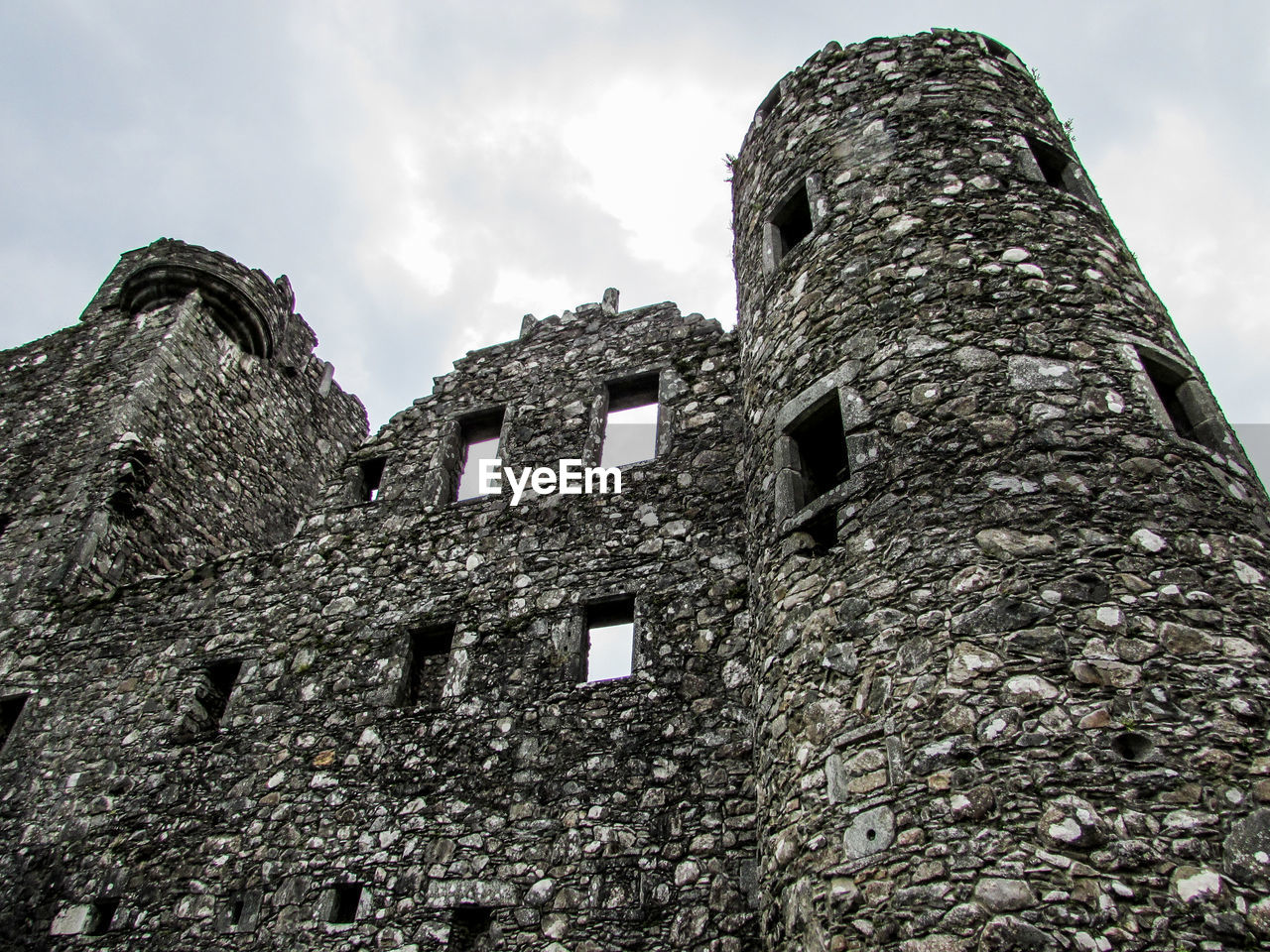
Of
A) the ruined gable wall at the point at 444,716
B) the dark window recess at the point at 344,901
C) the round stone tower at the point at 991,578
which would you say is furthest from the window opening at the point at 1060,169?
the dark window recess at the point at 344,901

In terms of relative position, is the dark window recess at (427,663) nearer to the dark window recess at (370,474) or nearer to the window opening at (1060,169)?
the dark window recess at (370,474)

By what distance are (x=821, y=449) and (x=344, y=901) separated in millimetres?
4836

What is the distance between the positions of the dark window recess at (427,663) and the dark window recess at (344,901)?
5.18 feet

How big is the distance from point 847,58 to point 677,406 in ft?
11.3

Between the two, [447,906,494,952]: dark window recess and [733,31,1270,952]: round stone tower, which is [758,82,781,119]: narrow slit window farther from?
[447,906,494,952]: dark window recess

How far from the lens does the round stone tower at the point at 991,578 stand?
3.84 metres

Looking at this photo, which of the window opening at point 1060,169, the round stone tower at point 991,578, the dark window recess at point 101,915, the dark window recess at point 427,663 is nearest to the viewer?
the round stone tower at point 991,578

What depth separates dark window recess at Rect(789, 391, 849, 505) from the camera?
247 inches

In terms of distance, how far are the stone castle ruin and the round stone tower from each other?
0.07ft

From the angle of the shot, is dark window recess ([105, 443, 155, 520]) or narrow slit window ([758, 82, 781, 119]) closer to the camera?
narrow slit window ([758, 82, 781, 119])

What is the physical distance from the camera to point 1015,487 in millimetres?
4941

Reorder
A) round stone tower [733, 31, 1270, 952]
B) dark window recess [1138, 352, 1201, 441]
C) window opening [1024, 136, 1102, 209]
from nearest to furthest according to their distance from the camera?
round stone tower [733, 31, 1270, 952], dark window recess [1138, 352, 1201, 441], window opening [1024, 136, 1102, 209]

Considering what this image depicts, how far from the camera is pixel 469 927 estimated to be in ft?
21.2

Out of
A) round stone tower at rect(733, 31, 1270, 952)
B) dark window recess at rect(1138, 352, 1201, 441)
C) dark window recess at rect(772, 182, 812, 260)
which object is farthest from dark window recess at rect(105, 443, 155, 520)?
dark window recess at rect(1138, 352, 1201, 441)
